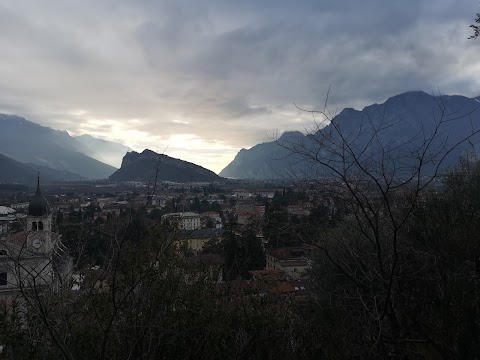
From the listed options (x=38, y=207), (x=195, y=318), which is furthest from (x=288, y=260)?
(x=195, y=318)

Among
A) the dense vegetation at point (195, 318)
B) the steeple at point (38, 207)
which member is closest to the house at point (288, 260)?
the steeple at point (38, 207)

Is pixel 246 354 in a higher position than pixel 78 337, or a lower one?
lower

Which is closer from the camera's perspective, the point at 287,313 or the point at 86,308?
the point at 86,308

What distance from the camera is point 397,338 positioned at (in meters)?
2.99

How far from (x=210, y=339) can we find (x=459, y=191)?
303 inches

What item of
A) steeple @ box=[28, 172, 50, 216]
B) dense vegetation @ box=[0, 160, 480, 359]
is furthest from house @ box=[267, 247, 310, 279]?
dense vegetation @ box=[0, 160, 480, 359]

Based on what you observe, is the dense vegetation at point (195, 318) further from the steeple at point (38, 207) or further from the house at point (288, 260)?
the house at point (288, 260)

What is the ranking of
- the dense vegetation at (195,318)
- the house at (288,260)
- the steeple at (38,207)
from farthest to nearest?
the house at (288,260)
the steeple at (38,207)
the dense vegetation at (195,318)

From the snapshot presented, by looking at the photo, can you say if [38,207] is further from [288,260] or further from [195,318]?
[195,318]

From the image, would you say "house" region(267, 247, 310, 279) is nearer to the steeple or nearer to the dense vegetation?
the steeple

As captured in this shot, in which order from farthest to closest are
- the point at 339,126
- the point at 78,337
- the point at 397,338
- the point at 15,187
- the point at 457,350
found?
1. the point at 15,187
2. the point at 78,337
3. the point at 339,126
4. the point at 397,338
5. the point at 457,350

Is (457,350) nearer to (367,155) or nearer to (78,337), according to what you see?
(367,155)

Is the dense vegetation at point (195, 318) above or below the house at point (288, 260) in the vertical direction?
above

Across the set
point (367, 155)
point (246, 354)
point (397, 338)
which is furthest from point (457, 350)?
point (246, 354)
